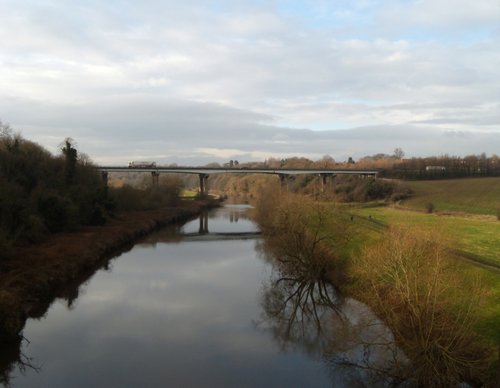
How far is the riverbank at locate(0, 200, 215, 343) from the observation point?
18.4 metres

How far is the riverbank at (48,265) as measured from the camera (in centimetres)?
1841

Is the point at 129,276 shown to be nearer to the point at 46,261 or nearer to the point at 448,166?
the point at 46,261

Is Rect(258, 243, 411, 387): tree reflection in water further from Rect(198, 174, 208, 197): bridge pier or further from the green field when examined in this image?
Rect(198, 174, 208, 197): bridge pier

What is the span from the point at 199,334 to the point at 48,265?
1343 cm

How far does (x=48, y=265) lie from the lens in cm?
2802

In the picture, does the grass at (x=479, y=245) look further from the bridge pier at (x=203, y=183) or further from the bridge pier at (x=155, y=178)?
the bridge pier at (x=203, y=183)

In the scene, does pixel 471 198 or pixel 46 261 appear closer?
pixel 46 261

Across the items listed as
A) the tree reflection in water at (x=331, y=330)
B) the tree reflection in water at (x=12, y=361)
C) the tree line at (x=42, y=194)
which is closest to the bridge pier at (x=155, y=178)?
the tree line at (x=42, y=194)

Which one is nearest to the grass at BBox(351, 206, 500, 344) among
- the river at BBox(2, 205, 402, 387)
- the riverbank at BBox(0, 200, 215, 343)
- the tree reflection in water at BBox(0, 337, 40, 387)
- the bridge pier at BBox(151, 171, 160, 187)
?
the river at BBox(2, 205, 402, 387)

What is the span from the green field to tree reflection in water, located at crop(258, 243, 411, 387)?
35.9 meters

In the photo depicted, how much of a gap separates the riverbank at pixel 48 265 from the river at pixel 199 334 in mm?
1070

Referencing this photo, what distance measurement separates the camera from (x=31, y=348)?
58.2 ft

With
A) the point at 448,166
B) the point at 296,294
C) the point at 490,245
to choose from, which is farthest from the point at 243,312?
the point at 448,166

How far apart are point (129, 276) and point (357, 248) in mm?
15595
